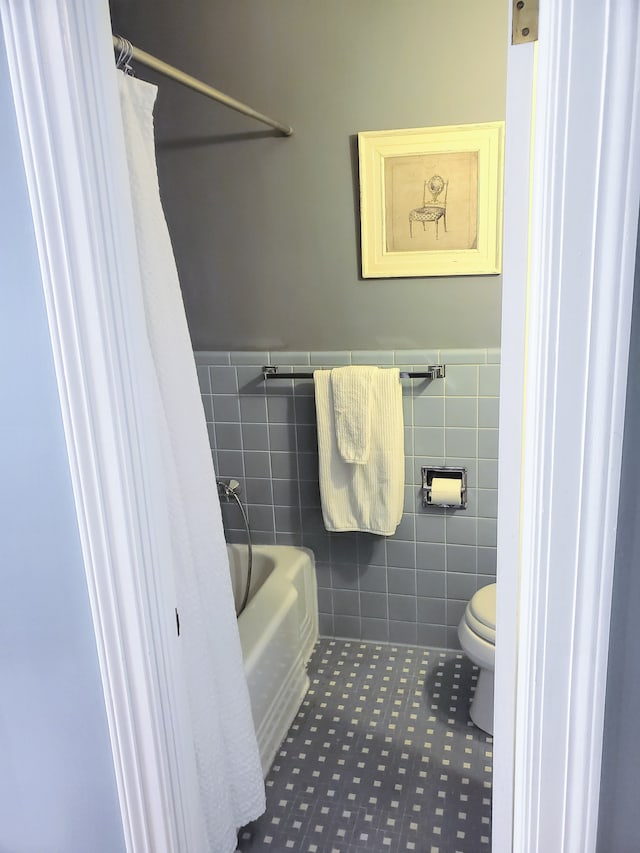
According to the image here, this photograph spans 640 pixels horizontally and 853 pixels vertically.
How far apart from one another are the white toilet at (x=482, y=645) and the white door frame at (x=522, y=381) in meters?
1.10

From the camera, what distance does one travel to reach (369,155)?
7.54 feet

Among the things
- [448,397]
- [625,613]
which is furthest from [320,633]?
[625,613]

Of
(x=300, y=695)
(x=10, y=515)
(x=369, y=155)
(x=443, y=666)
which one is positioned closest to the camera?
(x=10, y=515)

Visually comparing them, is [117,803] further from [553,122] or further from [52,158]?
[553,122]

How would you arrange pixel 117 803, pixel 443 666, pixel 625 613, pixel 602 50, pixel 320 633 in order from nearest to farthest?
1. pixel 602 50
2. pixel 625 613
3. pixel 117 803
4. pixel 443 666
5. pixel 320 633

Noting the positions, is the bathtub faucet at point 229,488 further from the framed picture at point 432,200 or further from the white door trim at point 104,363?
the white door trim at point 104,363

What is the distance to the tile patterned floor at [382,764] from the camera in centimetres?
184

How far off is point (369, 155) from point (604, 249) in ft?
5.71

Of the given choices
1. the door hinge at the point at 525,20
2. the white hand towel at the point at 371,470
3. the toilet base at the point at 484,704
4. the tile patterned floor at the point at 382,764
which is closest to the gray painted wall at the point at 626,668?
the door hinge at the point at 525,20

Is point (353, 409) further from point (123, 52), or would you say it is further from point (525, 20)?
point (525, 20)

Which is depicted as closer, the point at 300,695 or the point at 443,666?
the point at 300,695

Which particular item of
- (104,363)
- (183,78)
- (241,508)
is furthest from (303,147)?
(104,363)

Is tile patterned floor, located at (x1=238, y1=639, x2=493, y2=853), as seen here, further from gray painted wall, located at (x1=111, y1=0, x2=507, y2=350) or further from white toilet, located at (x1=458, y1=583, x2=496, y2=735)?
gray painted wall, located at (x1=111, y1=0, x2=507, y2=350)

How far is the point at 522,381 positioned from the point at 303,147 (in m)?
1.78
